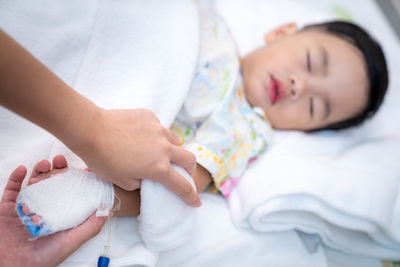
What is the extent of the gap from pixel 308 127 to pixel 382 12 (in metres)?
0.90

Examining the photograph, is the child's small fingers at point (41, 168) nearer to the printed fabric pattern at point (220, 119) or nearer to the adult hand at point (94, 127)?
the adult hand at point (94, 127)

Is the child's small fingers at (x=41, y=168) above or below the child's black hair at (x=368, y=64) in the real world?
below

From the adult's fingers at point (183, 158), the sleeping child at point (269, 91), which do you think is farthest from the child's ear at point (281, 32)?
the adult's fingers at point (183, 158)

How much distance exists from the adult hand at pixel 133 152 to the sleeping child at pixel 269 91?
8.4 inches

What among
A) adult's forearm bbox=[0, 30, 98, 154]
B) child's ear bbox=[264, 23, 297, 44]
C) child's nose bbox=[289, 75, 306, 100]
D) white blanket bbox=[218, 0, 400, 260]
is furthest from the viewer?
child's ear bbox=[264, 23, 297, 44]

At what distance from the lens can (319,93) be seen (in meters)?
1.10

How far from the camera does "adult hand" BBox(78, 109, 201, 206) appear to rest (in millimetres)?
579

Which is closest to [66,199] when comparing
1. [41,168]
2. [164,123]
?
[41,168]

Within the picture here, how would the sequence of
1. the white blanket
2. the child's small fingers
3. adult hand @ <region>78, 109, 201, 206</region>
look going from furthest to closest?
the white blanket < the child's small fingers < adult hand @ <region>78, 109, 201, 206</region>

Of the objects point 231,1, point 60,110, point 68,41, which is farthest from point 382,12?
point 60,110

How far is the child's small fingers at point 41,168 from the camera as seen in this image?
68 centimetres

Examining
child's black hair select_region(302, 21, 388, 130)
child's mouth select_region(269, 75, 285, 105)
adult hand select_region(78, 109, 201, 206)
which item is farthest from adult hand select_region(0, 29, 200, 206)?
child's black hair select_region(302, 21, 388, 130)

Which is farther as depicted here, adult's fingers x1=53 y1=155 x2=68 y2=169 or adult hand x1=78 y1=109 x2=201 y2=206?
adult's fingers x1=53 y1=155 x2=68 y2=169

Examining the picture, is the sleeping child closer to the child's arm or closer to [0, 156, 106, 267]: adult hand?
the child's arm
